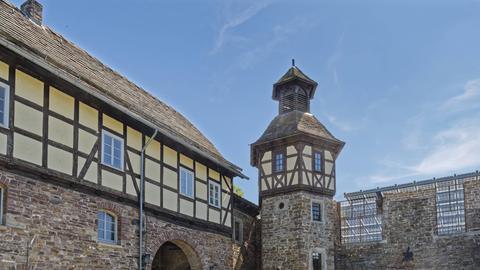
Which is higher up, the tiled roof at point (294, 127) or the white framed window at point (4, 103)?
the tiled roof at point (294, 127)

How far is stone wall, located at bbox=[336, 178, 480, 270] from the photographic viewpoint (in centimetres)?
2222

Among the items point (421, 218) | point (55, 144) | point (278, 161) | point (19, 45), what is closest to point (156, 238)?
point (55, 144)

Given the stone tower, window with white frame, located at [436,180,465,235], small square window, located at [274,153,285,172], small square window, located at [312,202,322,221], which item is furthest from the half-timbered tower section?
window with white frame, located at [436,180,465,235]

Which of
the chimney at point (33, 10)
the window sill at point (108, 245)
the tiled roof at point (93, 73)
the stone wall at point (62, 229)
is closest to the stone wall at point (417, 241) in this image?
the tiled roof at point (93, 73)

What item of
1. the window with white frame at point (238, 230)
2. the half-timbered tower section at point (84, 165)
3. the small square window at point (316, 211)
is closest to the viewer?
the half-timbered tower section at point (84, 165)

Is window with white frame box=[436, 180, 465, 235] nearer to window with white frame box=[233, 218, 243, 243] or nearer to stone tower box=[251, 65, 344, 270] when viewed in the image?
stone tower box=[251, 65, 344, 270]

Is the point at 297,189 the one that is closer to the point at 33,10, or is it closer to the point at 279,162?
the point at 279,162

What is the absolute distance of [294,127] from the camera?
24844 mm

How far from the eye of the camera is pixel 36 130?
516 inches

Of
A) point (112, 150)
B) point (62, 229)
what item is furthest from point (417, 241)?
point (62, 229)

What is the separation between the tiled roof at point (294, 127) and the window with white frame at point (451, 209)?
15.1 feet

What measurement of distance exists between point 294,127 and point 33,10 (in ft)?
38.4

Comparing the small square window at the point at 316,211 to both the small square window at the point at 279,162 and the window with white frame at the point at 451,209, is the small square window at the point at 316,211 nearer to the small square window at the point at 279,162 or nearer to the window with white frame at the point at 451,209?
the small square window at the point at 279,162

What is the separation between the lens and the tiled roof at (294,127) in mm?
24750
